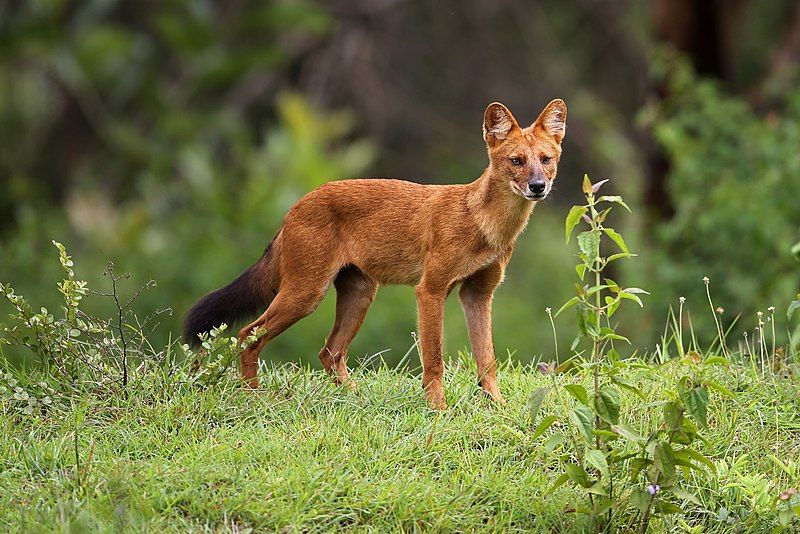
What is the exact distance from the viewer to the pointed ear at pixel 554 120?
5867 mm

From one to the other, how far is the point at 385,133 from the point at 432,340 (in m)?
14.9

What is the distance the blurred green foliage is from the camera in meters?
9.77

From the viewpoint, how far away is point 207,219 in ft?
46.4

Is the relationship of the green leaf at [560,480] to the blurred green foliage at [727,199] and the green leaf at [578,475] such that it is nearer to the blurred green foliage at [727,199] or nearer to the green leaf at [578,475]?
the green leaf at [578,475]

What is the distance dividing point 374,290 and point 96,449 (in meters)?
1.76

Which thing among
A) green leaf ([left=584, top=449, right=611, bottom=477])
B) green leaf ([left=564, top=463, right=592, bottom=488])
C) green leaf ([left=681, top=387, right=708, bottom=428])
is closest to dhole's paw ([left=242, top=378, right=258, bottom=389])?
green leaf ([left=564, top=463, right=592, bottom=488])

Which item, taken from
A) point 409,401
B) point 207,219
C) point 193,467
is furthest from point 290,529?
point 207,219

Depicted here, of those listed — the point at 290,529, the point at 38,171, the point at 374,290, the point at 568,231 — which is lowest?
the point at 38,171

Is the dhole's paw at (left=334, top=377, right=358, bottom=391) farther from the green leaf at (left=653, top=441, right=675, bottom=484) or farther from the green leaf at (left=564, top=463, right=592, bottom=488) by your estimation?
the green leaf at (left=653, top=441, right=675, bottom=484)

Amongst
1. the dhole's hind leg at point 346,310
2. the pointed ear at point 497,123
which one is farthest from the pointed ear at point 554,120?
the dhole's hind leg at point 346,310

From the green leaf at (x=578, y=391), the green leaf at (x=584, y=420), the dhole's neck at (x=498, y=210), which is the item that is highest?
the dhole's neck at (x=498, y=210)

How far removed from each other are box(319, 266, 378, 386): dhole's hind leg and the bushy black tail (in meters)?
0.35

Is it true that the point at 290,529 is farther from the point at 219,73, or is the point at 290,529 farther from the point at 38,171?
the point at 38,171

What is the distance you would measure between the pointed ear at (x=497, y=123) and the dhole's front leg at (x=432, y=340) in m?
0.74
